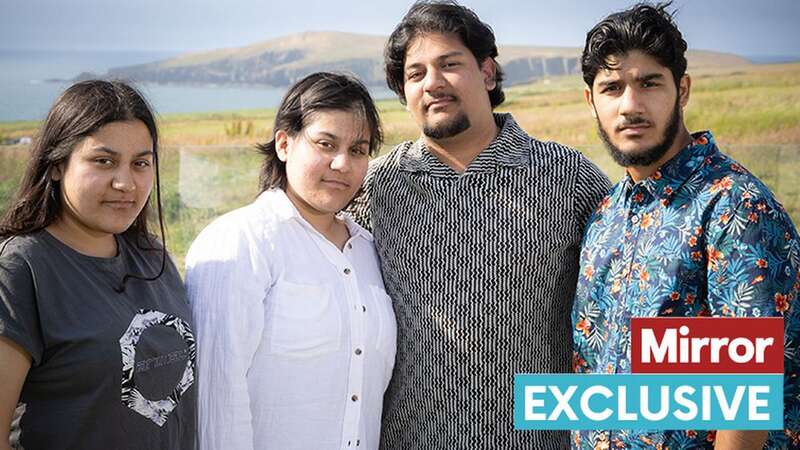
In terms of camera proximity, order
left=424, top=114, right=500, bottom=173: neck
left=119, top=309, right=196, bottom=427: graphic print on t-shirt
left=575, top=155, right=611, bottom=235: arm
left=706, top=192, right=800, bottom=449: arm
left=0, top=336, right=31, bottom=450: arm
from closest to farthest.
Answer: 1. left=0, top=336, right=31, bottom=450: arm
2. left=119, top=309, right=196, bottom=427: graphic print on t-shirt
3. left=706, top=192, right=800, bottom=449: arm
4. left=575, top=155, right=611, bottom=235: arm
5. left=424, top=114, right=500, bottom=173: neck

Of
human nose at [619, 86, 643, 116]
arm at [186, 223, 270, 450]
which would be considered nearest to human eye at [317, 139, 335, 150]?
arm at [186, 223, 270, 450]

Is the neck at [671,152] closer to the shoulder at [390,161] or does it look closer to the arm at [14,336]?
the shoulder at [390,161]

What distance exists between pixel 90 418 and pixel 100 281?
1.10 feet

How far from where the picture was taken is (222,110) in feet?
46.1

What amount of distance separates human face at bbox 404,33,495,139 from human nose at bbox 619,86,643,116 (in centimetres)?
61

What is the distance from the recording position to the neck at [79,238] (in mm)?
2074

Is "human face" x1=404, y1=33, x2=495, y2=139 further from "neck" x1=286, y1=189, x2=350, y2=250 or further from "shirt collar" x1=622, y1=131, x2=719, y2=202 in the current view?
"shirt collar" x1=622, y1=131, x2=719, y2=202

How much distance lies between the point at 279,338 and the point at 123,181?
2.21 ft

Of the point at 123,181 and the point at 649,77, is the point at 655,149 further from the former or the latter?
the point at 123,181

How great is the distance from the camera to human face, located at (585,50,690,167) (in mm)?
2502

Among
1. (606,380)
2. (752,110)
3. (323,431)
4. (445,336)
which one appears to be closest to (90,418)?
(323,431)

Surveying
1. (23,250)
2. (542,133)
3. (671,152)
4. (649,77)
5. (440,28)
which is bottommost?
(23,250)

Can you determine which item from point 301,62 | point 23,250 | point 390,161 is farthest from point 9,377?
point 301,62

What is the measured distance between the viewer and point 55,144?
207cm
